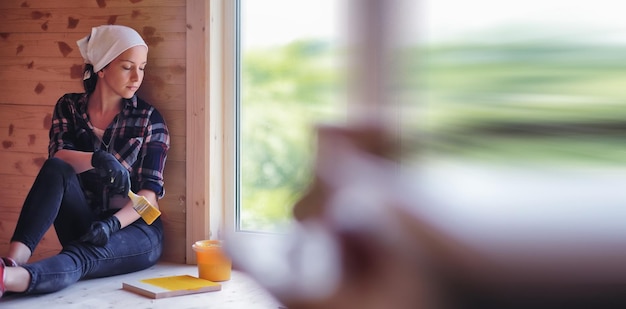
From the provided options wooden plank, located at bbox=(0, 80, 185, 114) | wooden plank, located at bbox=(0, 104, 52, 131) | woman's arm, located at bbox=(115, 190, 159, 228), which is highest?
wooden plank, located at bbox=(0, 80, 185, 114)

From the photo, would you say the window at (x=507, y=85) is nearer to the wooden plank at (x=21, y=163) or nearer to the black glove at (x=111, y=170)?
the black glove at (x=111, y=170)

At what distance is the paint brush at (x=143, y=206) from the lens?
246 cm

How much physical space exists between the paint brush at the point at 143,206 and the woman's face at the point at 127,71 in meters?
0.36

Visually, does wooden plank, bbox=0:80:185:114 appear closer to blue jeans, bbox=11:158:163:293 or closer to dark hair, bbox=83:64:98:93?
dark hair, bbox=83:64:98:93

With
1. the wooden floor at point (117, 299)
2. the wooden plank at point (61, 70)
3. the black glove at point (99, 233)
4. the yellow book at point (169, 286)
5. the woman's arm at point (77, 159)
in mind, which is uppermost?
the wooden plank at point (61, 70)

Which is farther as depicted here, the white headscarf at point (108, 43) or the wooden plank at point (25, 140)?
the wooden plank at point (25, 140)

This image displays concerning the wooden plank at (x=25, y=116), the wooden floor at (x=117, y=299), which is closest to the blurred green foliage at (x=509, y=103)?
the wooden floor at (x=117, y=299)

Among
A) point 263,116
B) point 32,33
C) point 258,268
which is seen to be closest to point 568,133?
point 258,268

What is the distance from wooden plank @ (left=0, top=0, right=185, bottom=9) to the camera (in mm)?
2689

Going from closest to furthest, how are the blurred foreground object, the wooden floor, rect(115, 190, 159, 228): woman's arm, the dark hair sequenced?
the blurred foreground object < the wooden floor < rect(115, 190, 159, 228): woman's arm < the dark hair

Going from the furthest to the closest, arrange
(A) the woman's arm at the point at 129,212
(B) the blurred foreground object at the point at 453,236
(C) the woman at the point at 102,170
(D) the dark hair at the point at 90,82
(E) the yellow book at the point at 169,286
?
(D) the dark hair at the point at 90,82 < (A) the woman's arm at the point at 129,212 < (C) the woman at the point at 102,170 < (E) the yellow book at the point at 169,286 < (B) the blurred foreground object at the point at 453,236

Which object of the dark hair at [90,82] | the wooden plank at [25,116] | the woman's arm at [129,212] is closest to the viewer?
the woman's arm at [129,212]

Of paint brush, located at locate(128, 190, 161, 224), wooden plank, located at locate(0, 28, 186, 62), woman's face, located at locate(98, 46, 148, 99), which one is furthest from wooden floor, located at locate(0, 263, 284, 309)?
wooden plank, located at locate(0, 28, 186, 62)

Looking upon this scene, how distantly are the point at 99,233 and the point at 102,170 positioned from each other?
0.21m
